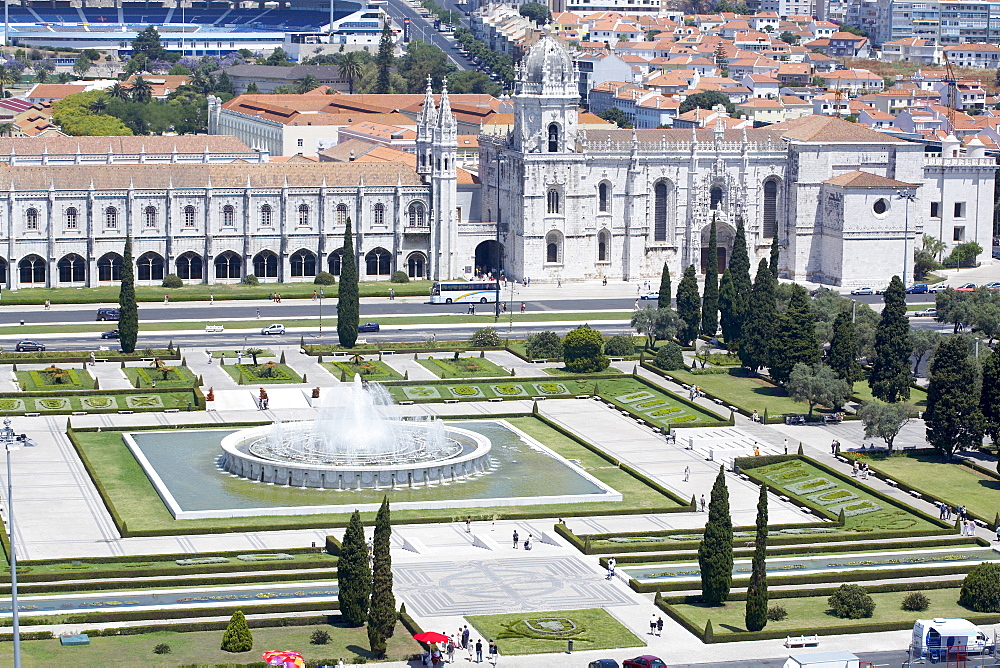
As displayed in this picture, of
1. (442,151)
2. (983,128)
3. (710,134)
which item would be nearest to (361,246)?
(442,151)

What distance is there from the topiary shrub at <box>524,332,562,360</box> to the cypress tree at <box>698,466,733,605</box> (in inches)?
1822

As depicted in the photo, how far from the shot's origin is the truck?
2569 inches

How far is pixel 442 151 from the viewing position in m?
148

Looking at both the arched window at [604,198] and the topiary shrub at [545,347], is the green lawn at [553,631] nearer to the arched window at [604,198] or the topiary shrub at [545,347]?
the topiary shrub at [545,347]

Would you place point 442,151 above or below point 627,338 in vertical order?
above

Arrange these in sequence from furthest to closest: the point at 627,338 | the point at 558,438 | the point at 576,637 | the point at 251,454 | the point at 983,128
Answer: the point at 983,128 < the point at 627,338 < the point at 558,438 < the point at 251,454 < the point at 576,637

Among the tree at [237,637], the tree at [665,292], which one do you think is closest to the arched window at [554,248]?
the tree at [665,292]

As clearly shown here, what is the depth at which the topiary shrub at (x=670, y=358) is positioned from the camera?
374ft

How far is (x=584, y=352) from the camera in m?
112

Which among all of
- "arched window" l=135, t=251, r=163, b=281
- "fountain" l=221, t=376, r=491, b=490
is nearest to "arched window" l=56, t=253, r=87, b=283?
"arched window" l=135, t=251, r=163, b=281

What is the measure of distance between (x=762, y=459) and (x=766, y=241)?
209ft

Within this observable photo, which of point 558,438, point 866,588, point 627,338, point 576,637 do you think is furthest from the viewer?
point 627,338

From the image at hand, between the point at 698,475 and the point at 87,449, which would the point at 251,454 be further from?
the point at 698,475

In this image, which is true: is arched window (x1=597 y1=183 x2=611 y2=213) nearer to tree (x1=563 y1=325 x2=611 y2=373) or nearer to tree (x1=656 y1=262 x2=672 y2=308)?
tree (x1=656 y1=262 x2=672 y2=308)
